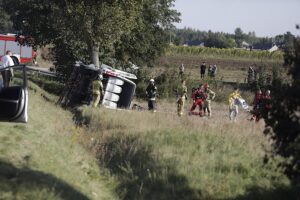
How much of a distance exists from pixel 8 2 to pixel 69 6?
241 inches

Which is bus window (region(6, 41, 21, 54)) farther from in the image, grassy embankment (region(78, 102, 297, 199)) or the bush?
the bush

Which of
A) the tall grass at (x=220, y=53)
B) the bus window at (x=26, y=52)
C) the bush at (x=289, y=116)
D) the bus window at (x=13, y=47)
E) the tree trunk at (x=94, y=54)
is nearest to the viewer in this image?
the bush at (x=289, y=116)

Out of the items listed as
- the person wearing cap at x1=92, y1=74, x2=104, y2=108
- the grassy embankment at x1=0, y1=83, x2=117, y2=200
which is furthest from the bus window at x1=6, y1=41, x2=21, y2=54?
the grassy embankment at x1=0, y1=83, x2=117, y2=200

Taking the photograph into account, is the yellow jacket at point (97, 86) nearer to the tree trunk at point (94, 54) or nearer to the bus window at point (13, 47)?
the tree trunk at point (94, 54)

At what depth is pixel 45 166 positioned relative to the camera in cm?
1124

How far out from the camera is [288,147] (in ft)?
26.3

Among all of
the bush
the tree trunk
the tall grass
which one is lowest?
the tall grass

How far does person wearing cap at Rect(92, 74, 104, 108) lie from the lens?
2441 cm

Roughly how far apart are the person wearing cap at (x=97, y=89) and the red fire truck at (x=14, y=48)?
21.5 meters

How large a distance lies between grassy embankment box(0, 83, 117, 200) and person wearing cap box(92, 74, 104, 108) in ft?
27.8

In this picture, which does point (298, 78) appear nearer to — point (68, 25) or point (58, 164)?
point (58, 164)

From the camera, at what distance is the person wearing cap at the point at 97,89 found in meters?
24.4

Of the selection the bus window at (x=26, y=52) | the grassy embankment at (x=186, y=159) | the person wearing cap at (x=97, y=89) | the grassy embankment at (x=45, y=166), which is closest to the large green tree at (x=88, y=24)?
the person wearing cap at (x=97, y=89)

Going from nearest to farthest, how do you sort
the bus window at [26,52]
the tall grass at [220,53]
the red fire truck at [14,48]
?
the red fire truck at [14,48] < the bus window at [26,52] < the tall grass at [220,53]
